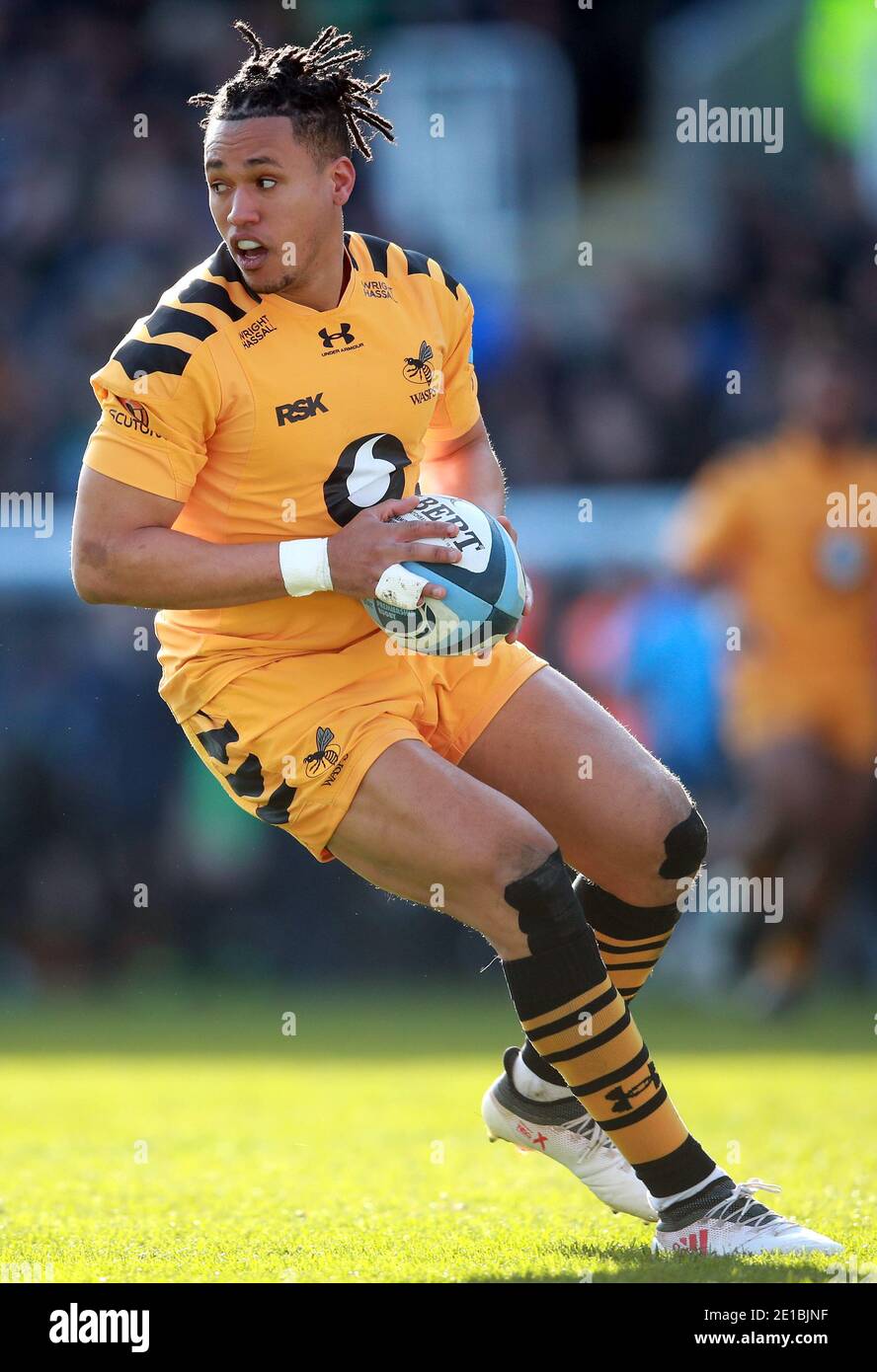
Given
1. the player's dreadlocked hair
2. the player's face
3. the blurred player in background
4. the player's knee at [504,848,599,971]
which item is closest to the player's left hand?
the player's knee at [504,848,599,971]

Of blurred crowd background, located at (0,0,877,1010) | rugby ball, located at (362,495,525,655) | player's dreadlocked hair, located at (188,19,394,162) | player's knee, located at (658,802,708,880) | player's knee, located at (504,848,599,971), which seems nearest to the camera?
player's knee, located at (504,848,599,971)

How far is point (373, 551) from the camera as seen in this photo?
13.6 feet

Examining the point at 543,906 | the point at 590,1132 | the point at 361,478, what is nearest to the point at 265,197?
the point at 361,478

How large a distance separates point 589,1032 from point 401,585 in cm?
112

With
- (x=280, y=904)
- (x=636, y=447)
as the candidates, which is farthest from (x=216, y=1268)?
(x=636, y=447)

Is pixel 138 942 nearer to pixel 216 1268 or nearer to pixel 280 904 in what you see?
pixel 280 904

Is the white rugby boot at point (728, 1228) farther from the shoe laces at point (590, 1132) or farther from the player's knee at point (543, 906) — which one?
the player's knee at point (543, 906)

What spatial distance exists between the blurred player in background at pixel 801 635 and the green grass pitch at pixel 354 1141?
795 millimetres

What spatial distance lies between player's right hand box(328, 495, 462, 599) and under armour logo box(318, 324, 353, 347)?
1.58 ft

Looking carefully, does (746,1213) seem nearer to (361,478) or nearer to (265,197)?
(361,478)

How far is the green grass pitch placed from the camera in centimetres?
421

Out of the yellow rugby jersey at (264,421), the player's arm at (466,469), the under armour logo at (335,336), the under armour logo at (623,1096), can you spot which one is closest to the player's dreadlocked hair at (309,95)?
the yellow rugby jersey at (264,421)

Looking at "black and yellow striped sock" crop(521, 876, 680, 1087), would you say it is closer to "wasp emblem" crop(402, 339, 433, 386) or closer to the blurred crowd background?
"wasp emblem" crop(402, 339, 433, 386)

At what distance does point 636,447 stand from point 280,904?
385 cm
